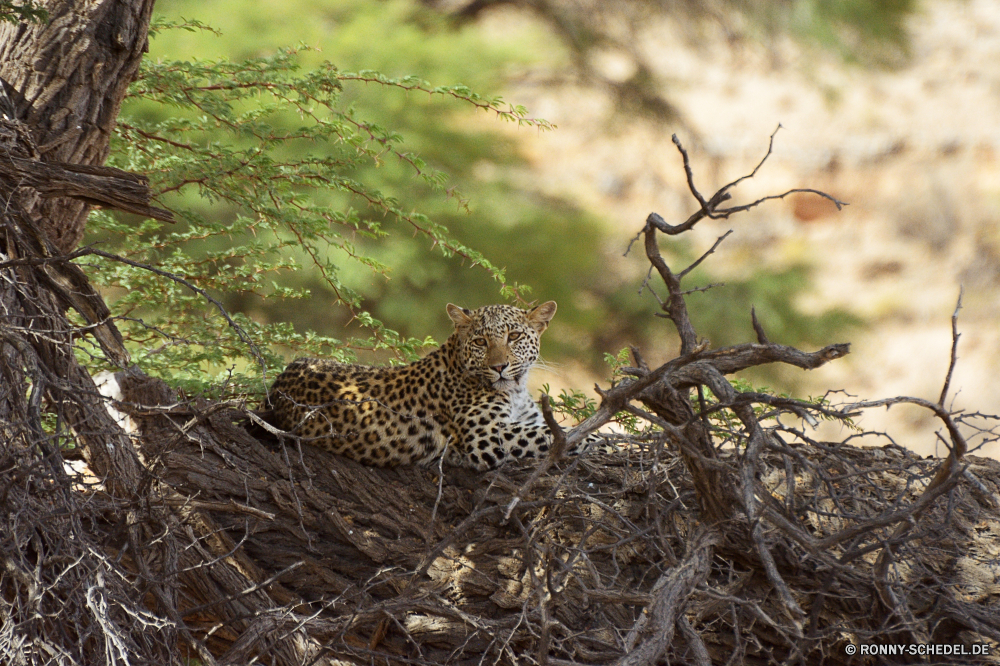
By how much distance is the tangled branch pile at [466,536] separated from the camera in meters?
3.09

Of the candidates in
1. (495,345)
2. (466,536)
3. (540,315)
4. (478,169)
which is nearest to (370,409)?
(495,345)

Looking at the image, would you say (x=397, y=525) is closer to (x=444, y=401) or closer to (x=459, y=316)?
(x=444, y=401)

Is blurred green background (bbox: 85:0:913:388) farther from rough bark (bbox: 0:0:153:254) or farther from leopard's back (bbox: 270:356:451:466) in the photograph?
rough bark (bbox: 0:0:153:254)

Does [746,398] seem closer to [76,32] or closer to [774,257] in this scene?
[76,32]

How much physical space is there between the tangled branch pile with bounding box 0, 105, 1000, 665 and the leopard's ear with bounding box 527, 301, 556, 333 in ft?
3.95

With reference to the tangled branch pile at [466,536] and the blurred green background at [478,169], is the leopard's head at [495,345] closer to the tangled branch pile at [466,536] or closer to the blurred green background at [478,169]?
the tangled branch pile at [466,536]

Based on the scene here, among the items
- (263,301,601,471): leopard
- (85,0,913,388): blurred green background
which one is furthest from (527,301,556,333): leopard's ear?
(85,0,913,388): blurred green background

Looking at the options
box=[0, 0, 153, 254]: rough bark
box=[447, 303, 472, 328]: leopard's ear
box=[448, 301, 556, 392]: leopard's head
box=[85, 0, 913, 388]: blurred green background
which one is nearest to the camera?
box=[0, 0, 153, 254]: rough bark

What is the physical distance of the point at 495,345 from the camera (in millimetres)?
5367

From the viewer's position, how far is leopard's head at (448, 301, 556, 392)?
5387 millimetres

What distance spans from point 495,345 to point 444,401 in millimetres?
443

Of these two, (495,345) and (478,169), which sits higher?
(478,169)

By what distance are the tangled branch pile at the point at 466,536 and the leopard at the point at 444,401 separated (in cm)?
19

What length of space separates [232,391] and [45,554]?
7.46 feet
